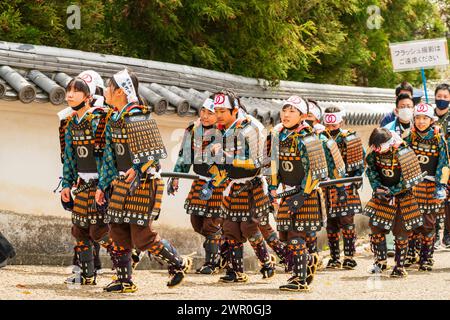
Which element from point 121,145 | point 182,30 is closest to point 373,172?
point 121,145


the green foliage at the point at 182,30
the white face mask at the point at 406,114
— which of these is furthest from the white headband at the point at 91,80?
the green foliage at the point at 182,30

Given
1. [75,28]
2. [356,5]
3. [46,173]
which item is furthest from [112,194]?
[356,5]

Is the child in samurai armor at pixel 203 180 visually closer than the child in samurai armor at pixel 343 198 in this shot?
Yes

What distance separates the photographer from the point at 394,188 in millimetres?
11023

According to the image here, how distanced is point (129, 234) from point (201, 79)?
506cm

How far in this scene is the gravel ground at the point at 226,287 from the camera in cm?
873

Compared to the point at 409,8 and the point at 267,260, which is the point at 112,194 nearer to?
the point at 267,260

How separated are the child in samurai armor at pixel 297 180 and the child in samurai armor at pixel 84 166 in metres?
1.75

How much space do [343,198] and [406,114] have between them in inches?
54.0

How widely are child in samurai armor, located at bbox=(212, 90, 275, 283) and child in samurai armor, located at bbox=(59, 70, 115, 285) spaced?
1473mm

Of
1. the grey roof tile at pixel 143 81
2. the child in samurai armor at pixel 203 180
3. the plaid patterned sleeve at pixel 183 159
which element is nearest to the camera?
the grey roof tile at pixel 143 81

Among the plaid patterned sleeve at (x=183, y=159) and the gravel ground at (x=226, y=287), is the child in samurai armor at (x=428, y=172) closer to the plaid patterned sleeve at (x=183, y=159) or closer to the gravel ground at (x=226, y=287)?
the gravel ground at (x=226, y=287)

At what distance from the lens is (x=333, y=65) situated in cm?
2166

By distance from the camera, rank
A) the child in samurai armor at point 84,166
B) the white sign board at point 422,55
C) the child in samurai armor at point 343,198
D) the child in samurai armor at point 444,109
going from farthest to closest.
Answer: the white sign board at point 422,55 → the child in samurai armor at point 444,109 → the child in samurai armor at point 343,198 → the child in samurai armor at point 84,166
